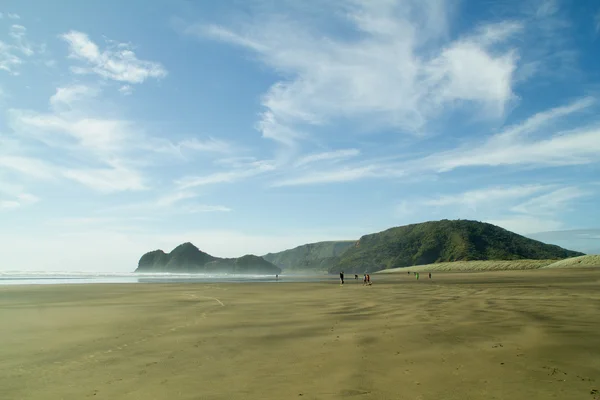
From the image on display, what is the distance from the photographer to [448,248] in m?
159

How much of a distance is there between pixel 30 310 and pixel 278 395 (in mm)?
21859

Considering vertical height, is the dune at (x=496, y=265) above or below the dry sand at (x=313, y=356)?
above

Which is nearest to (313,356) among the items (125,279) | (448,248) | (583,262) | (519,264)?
(583,262)

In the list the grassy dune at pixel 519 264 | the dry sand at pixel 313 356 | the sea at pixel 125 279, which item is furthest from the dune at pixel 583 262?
the dry sand at pixel 313 356

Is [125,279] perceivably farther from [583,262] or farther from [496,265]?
[583,262]

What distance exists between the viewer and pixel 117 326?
624 inches

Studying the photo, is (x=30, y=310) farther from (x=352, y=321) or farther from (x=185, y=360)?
(x=352, y=321)

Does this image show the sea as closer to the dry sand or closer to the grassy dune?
the grassy dune

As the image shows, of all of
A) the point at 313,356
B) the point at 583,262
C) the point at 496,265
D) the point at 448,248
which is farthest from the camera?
the point at 448,248

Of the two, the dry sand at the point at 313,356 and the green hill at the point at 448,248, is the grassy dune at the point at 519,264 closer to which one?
the green hill at the point at 448,248

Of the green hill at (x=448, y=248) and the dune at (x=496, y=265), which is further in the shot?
the green hill at (x=448, y=248)

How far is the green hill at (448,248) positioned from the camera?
15275 centimetres

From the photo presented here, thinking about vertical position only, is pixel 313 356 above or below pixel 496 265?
below

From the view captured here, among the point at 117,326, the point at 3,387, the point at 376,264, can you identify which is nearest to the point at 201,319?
the point at 117,326
